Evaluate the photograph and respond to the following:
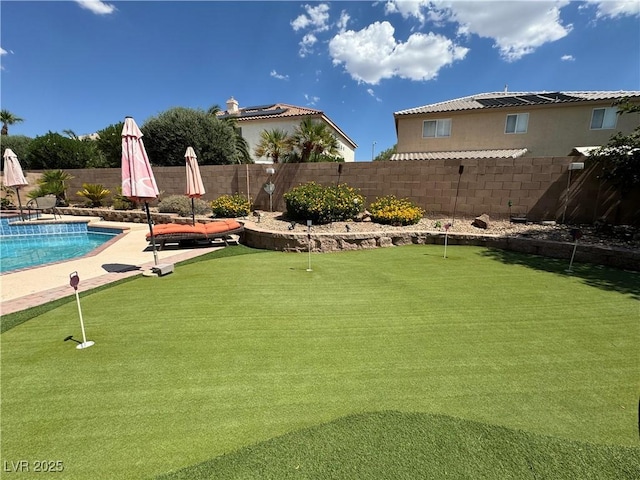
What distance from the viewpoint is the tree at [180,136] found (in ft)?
68.5

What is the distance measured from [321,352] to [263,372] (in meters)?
0.77

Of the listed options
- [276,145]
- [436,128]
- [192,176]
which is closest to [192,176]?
[192,176]

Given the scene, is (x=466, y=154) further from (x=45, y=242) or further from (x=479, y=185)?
(x=45, y=242)

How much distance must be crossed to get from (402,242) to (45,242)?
16.0m

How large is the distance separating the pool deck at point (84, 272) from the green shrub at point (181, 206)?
4577mm

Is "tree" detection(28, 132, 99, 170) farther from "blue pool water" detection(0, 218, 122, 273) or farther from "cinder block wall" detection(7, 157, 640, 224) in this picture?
"cinder block wall" detection(7, 157, 640, 224)

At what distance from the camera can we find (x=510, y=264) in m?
7.48

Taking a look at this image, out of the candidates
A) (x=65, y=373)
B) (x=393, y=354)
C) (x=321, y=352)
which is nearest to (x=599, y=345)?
(x=393, y=354)

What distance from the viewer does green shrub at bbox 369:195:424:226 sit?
11.2 m

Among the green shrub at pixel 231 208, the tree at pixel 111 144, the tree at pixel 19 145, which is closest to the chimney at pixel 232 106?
the tree at pixel 111 144

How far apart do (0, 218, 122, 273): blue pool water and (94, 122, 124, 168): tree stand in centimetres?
1044

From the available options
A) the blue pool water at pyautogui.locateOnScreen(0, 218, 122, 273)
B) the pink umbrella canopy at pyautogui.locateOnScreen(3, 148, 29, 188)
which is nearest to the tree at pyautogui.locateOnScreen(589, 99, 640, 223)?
the blue pool water at pyautogui.locateOnScreen(0, 218, 122, 273)

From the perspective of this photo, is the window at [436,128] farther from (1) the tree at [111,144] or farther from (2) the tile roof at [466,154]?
(1) the tree at [111,144]

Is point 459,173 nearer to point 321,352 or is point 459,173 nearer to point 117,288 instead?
point 321,352
